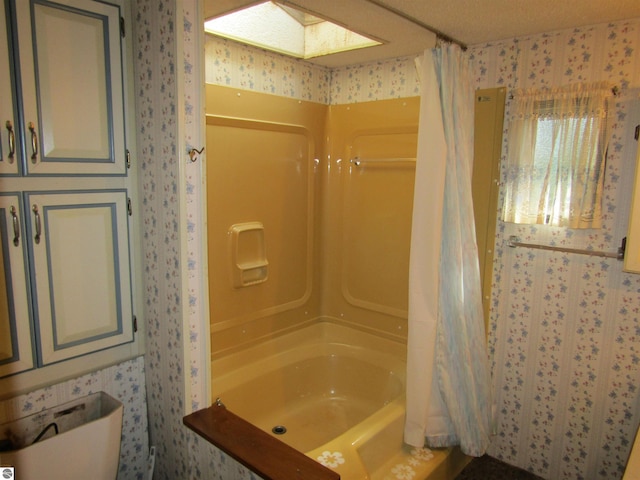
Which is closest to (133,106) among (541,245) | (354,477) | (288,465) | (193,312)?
(193,312)

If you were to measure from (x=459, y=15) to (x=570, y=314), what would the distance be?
146 centimetres

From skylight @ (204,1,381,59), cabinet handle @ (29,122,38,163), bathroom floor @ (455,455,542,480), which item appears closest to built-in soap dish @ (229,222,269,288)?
skylight @ (204,1,381,59)

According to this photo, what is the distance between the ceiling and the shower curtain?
6.9 inches

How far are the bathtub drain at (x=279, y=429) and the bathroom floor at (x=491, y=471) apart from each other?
956 millimetres

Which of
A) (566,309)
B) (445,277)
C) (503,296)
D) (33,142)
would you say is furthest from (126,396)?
(566,309)

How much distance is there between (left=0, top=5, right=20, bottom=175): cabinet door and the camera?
139cm

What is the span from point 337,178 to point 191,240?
162 centimetres

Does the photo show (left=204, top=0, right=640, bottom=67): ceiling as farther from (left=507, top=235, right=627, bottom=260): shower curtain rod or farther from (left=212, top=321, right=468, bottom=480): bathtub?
(left=212, top=321, right=468, bottom=480): bathtub

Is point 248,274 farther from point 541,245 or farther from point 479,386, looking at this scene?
point 541,245

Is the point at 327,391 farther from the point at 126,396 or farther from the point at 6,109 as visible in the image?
the point at 6,109

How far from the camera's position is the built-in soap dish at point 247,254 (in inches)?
98.7

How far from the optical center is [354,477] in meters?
1.74

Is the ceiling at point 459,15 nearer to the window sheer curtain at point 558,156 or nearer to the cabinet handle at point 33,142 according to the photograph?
the window sheer curtain at point 558,156

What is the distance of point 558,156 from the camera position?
6.68 ft
